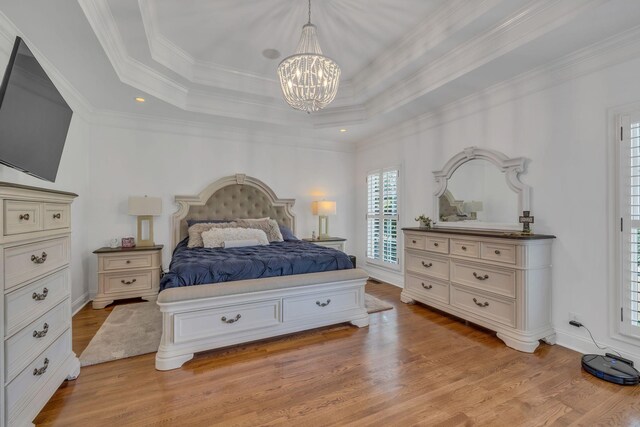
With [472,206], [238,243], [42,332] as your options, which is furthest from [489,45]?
[42,332]

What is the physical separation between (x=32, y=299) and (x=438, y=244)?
3534 mm

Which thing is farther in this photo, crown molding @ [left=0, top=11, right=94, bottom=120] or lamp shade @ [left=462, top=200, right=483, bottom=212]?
lamp shade @ [left=462, top=200, right=483, bottom=212]

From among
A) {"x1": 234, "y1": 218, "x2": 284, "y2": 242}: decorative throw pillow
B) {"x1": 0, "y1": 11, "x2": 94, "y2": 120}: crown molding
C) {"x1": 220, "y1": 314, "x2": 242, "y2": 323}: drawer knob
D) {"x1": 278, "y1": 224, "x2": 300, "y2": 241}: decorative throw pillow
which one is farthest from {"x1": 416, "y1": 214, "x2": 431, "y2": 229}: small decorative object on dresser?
{"x1": 0, "y1": 11, "x2": 94, "y2": 120}: crown molding

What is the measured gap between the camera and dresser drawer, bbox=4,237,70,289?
1453 millimetres

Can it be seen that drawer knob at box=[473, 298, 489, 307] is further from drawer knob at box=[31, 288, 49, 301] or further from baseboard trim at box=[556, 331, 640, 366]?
drawer knob at box=[31, 288, 49, 301]

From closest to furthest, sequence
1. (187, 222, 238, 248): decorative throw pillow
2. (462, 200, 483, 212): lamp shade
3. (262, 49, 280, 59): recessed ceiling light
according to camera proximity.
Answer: (262, 49, 280, 59): recessed ceiling light
(462, 200, 483, 212): lamp shade
(187, 222, 238, 248): decorative throw pillow

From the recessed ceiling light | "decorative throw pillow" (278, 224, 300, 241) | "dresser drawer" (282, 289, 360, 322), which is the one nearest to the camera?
"dresser drawer" (282, 289, 360, 322)

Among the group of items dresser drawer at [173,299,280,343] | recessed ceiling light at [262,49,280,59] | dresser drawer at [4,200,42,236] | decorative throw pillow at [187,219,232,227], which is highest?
recessed ceiling light at [262,49,280,59]

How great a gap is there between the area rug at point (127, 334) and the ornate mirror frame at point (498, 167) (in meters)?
1.46

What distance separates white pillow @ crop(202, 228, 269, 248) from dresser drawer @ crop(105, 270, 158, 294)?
3.03 feet

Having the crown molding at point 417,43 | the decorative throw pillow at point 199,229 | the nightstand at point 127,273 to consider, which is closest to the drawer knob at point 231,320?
the decorative throw pillow at point 199,229

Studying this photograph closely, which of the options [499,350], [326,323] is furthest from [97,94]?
[499,350]

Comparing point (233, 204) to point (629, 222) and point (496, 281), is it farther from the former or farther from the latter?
point (629, 222)

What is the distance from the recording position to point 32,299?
1642 mm
